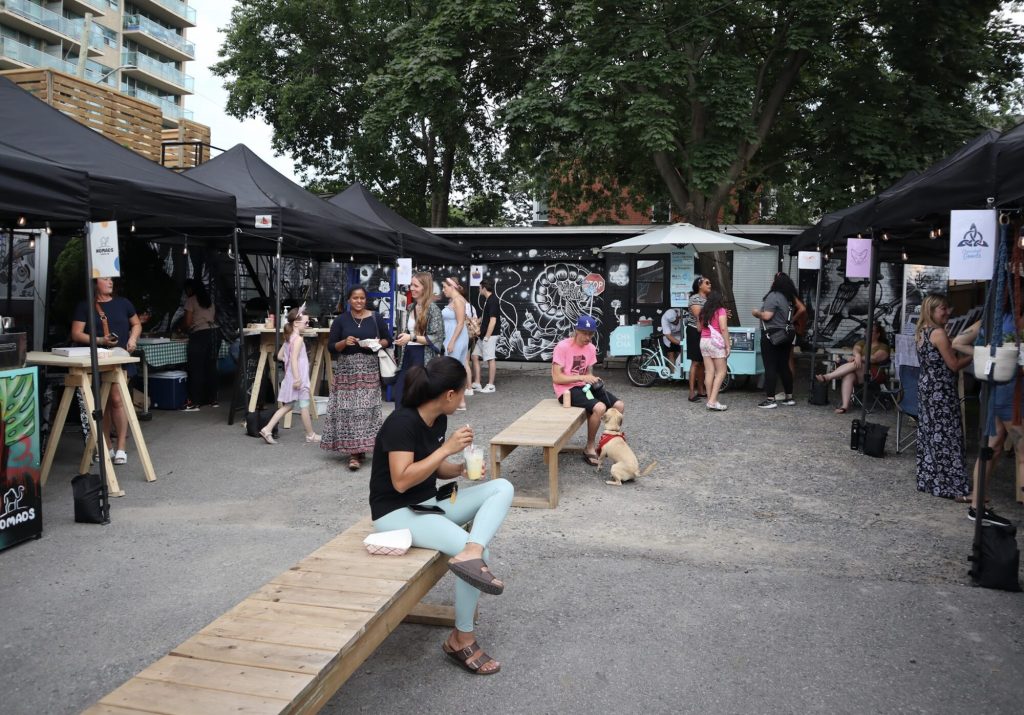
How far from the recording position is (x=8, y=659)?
11.7ft

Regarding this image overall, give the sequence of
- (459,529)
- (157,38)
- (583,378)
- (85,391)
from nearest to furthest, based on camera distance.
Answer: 1. (459,529)
2. (85,391)
3. (583,378)
4. (157,38)

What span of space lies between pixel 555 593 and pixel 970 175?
386 centimetres

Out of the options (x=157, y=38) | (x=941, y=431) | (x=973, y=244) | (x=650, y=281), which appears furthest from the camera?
(x=157, y=38)

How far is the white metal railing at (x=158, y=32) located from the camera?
52562 millimetres

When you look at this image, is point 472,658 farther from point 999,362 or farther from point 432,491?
point 999,362

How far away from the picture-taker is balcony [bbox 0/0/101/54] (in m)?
41.4

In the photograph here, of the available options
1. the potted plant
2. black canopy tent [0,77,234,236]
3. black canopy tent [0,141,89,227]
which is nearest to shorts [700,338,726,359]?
the potted plant

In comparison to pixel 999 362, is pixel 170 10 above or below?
above

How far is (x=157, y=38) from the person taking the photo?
178ft

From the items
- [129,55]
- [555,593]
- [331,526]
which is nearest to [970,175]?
[555,593]

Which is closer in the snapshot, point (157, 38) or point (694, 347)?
point (694, 347)

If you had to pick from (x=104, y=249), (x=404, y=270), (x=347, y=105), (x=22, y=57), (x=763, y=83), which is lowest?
(x=104, y=249)

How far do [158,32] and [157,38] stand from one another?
18.4 inches

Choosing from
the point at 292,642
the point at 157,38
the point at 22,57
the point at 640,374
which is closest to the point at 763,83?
the point at 640,374
